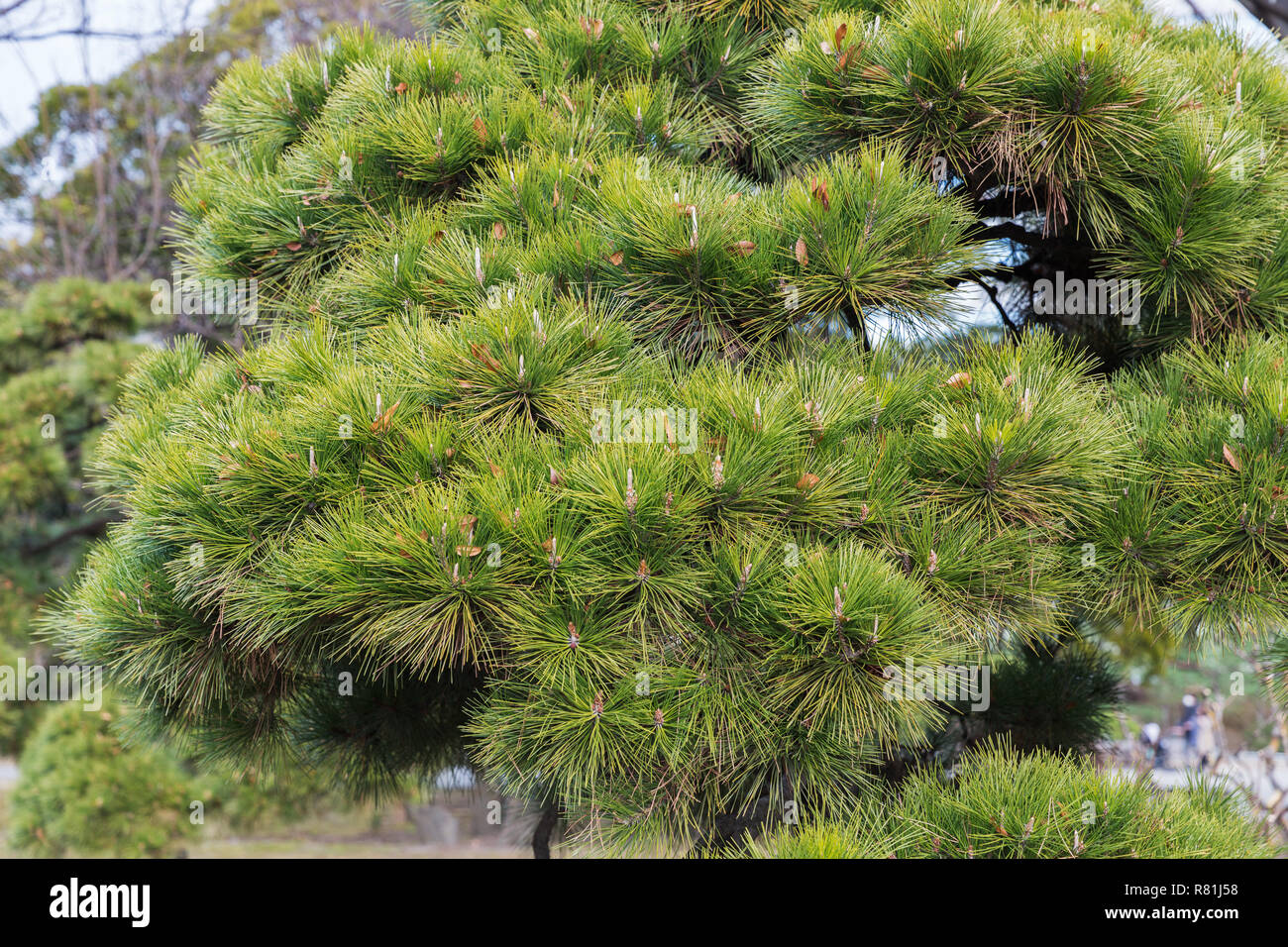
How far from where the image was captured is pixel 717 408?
3.53 feet

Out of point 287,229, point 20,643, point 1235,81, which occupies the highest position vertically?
point 1235,81

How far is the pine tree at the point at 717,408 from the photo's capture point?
1.04 meters

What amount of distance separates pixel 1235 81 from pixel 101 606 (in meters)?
1.96

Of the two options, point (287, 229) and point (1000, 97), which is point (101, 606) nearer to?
point (287, 229)

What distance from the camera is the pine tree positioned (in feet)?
3.41
